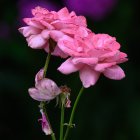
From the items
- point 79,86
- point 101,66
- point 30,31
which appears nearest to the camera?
point 101,66

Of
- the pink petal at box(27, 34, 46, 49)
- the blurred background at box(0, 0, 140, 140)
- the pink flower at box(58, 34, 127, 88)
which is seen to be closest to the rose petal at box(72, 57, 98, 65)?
the pink flower at box(58, 34, 127, 88)

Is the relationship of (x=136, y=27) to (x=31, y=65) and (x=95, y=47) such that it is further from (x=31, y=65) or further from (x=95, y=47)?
(x=95, y=47)

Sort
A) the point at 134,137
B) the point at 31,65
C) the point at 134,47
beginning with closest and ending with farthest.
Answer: the point at 134,137
the point at 31,65
the point at 134,47

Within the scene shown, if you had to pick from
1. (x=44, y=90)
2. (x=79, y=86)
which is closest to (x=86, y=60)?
(x=44, y=90)

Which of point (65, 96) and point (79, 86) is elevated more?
point (65, 96)

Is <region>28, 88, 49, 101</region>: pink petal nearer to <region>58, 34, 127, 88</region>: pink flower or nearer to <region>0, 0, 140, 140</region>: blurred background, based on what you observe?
<region>58, 34, 127, 88</region>: pink flower

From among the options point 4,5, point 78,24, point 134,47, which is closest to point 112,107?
point 134,47

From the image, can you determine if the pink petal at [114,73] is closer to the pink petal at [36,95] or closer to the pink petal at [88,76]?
the pink petal at [88,76]

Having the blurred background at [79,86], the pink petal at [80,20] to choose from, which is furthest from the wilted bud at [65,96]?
the blurred background at [79,86]

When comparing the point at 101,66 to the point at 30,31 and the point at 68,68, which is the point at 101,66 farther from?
the point at 30,31
